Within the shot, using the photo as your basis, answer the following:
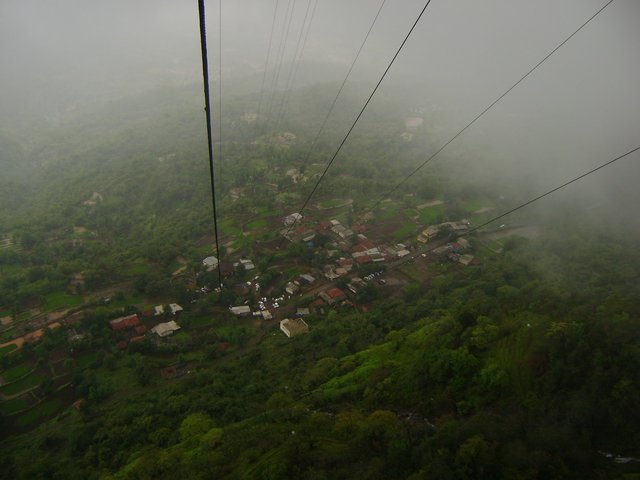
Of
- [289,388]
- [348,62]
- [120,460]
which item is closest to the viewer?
[120,460]

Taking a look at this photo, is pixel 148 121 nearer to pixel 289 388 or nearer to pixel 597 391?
pixel 289 388


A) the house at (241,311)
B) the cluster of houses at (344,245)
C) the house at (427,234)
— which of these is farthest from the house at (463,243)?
the house at (241,311)

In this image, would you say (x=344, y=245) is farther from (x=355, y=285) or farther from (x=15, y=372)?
(x=15, y=372)

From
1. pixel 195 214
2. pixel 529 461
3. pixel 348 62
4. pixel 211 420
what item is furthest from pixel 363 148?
pixel 348 62

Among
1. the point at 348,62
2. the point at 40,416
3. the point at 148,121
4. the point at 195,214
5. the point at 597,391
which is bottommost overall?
the point at 597,391

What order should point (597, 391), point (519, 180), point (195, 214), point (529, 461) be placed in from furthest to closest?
point (519, 180)
point (195, 214)
point (597, 391)
point (529, 461)

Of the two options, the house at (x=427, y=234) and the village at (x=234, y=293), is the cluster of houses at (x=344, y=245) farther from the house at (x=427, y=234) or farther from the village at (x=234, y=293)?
the house at (x=427, y=234)
